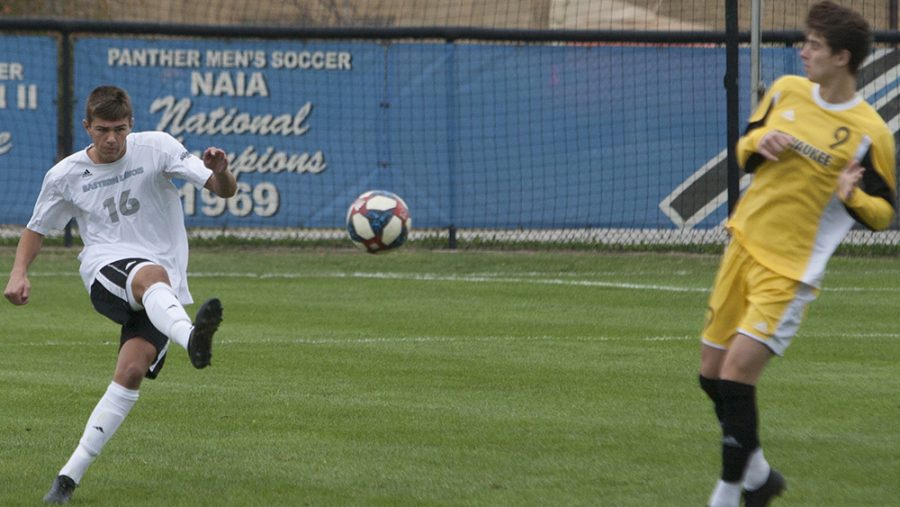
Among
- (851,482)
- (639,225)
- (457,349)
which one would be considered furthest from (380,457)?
(639,225)

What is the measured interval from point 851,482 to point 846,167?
1425mm

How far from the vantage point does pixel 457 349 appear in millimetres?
10031

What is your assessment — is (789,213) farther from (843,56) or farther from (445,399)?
(445,399)

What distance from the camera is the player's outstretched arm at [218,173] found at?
241 inches

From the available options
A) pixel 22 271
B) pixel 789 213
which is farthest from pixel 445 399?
pixel 789 213

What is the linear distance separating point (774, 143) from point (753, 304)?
1.89 feet

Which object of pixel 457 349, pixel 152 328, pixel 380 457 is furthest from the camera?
pixel 457 349

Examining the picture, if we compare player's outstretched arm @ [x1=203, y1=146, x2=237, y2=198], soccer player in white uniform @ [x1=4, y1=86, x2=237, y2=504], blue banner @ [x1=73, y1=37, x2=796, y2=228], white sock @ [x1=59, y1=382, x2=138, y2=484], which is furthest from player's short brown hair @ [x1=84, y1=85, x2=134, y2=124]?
blue banner @ [x1=73, y1=37, x2=796, y2=228]

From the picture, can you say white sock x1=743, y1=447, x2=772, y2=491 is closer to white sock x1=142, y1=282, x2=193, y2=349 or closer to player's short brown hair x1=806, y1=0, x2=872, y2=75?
player's short brown hair x1=806, y1=0, x2=872, y2=75

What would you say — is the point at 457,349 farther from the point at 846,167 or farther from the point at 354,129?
the point at 354,129

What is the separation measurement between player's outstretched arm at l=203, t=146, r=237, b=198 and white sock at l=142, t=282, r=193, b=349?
543 mm

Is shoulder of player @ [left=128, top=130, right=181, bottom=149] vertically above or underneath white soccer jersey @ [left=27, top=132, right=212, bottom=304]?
above

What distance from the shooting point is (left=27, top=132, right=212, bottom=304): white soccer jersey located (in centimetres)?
625

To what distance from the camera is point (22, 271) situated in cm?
620
